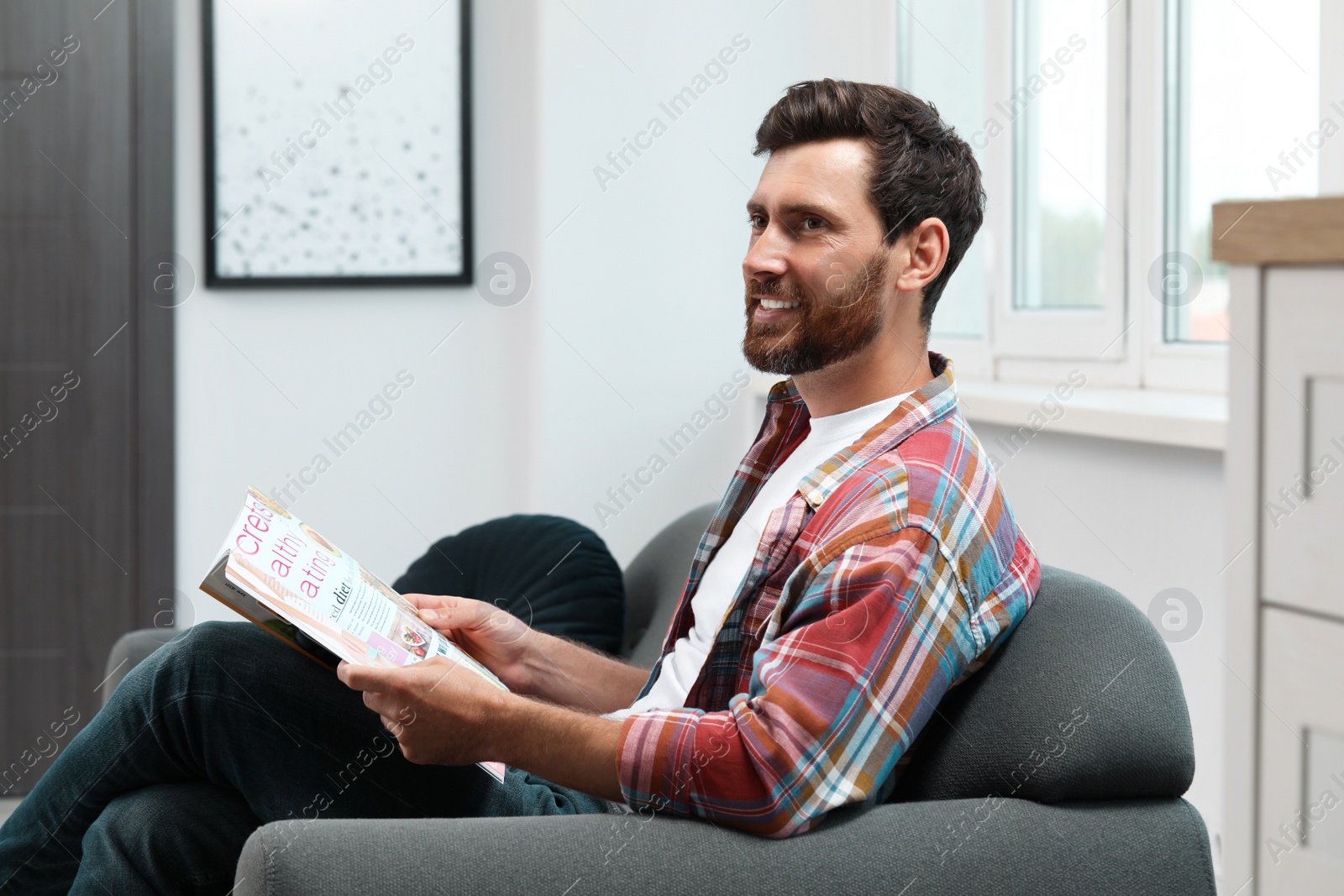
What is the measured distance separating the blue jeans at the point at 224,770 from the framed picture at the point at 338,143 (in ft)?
5.96

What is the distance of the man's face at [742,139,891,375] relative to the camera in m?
1.32

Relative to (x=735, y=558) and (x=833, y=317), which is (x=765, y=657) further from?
(x=833, y=317)

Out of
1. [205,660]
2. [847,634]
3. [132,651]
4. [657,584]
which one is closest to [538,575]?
[657,584]

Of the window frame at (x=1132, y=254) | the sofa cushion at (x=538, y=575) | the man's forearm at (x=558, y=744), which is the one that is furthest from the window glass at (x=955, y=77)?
the man's forearm at (x=558, y=744)

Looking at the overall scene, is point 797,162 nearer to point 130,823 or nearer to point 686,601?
point 686,601

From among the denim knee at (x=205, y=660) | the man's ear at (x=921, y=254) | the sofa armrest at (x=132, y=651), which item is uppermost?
the man's ear at (x=921, y=254)

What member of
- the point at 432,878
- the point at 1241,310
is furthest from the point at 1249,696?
the point at 432,878

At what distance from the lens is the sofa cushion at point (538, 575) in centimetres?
198

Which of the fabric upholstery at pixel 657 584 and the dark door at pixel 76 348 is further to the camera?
the dark door at pixel 76 348

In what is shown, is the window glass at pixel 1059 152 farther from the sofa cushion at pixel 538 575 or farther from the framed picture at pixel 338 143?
the framed picture at pixel 338 143

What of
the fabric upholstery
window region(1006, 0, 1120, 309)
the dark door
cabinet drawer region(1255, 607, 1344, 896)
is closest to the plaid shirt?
cabinet drawer region(1255, 607, 1344, 896)

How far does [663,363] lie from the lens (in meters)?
2.84

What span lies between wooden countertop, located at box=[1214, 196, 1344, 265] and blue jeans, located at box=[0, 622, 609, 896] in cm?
88

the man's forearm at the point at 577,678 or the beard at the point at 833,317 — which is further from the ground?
the beard at the point at 833,317
